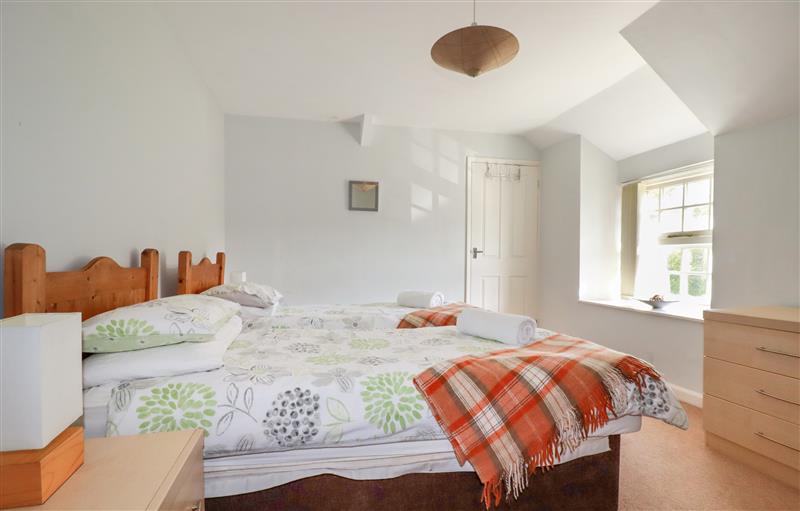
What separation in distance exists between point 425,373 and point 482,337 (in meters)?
0.68

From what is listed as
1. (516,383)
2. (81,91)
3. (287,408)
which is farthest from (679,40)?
(81,91)

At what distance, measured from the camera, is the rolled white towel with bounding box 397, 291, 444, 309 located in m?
2.92

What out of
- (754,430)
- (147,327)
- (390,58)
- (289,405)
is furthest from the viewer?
(390,58)

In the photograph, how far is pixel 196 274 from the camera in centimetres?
276

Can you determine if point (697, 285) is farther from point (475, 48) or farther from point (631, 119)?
point (475, 48)

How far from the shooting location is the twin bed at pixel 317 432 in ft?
3.85

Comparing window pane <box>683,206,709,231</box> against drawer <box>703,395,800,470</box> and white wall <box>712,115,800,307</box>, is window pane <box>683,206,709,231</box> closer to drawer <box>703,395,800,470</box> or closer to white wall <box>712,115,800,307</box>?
white wall <box>712,115,800,307</box>

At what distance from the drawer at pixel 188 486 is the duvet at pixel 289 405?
0.63ft

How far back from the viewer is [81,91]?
1549 millimetres

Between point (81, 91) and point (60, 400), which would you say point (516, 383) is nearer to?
point (60, 400)

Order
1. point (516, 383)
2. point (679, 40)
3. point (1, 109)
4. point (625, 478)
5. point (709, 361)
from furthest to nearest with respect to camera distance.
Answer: point (679, 40)
point (709, 361)
point (625, 478)
point (516, 383)
point (1, 109)

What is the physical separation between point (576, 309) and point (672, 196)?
139 cm

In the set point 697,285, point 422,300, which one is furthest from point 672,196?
point 422,300

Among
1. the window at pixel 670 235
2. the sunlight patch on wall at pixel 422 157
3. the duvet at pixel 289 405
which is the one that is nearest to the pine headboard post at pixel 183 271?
the duvet at pixel 289 405
